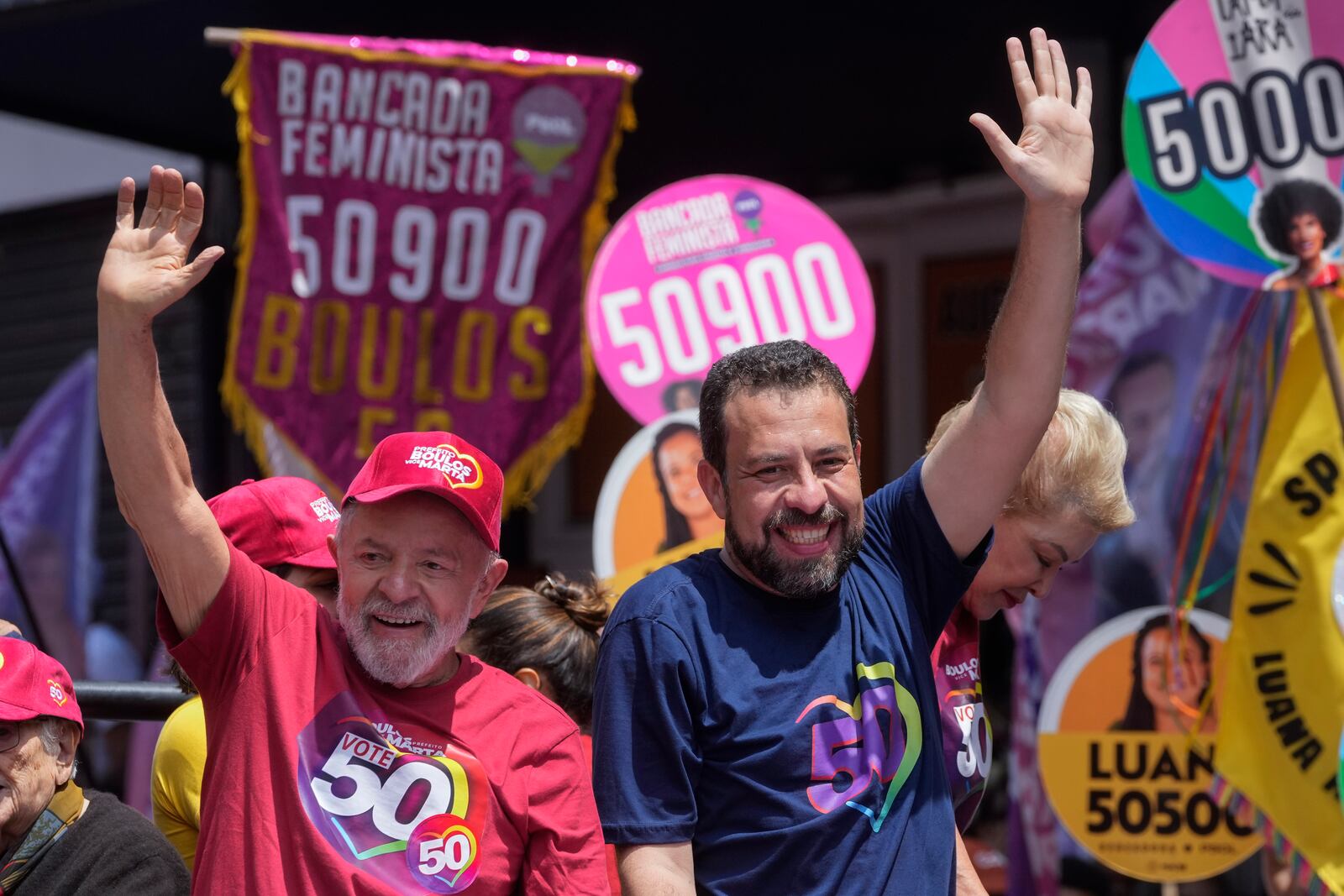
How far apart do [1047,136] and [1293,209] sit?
1875 mm

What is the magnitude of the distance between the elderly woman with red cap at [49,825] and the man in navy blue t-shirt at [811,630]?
78 centimetres

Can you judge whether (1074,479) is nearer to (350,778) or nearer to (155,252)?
(350,778)

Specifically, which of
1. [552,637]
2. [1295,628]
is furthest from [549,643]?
[1295,628]

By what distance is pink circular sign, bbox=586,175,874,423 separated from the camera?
4.27 meters

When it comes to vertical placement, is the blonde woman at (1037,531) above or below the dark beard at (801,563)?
below

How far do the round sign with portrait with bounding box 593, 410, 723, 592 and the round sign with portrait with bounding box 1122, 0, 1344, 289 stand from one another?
1.33 meters

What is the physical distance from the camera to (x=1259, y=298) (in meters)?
4.26

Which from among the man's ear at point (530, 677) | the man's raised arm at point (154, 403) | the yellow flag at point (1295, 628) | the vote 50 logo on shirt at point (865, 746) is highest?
the man's raised arm at point (154, 403)

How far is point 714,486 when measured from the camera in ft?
7.22

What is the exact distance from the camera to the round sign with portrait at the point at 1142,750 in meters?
4.28

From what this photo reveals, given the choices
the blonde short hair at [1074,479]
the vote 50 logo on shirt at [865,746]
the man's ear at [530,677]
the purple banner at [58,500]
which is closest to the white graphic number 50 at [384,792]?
the vote 50 logo on shirt at [865,746]

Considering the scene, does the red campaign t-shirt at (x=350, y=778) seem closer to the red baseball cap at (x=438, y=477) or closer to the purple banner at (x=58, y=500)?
the red baseball cap at (x=438, y=477)

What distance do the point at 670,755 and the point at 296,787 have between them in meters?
0.47

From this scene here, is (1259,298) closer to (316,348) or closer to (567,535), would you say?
(316,348)
